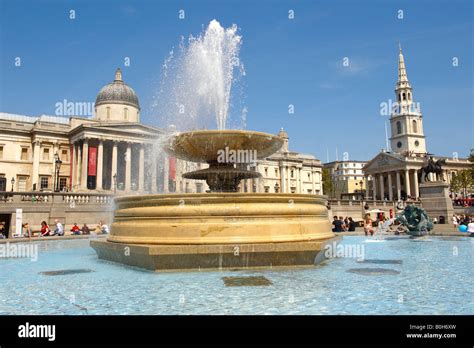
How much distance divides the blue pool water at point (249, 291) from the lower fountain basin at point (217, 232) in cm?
29

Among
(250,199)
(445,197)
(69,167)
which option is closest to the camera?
(250,199)

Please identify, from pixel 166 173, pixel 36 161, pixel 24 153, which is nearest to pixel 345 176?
pixel 166 173

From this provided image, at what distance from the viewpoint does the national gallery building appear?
163 feet

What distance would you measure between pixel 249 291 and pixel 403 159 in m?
81.5

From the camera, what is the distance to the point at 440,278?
19.5 ft

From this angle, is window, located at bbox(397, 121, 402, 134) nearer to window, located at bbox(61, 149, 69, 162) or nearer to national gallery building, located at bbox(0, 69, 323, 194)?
national gallery building, located at bbox(0, 69, 323, 194)

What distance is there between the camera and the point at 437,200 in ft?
90.4

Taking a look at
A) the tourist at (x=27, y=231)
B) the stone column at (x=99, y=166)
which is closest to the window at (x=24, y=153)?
the stone column at (x=99, y=166)

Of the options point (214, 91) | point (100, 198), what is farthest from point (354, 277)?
point (100, 198)

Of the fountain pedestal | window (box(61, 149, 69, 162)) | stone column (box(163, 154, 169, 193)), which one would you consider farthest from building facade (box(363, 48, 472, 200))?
the fountain pedestal

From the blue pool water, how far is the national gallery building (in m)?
41.1
